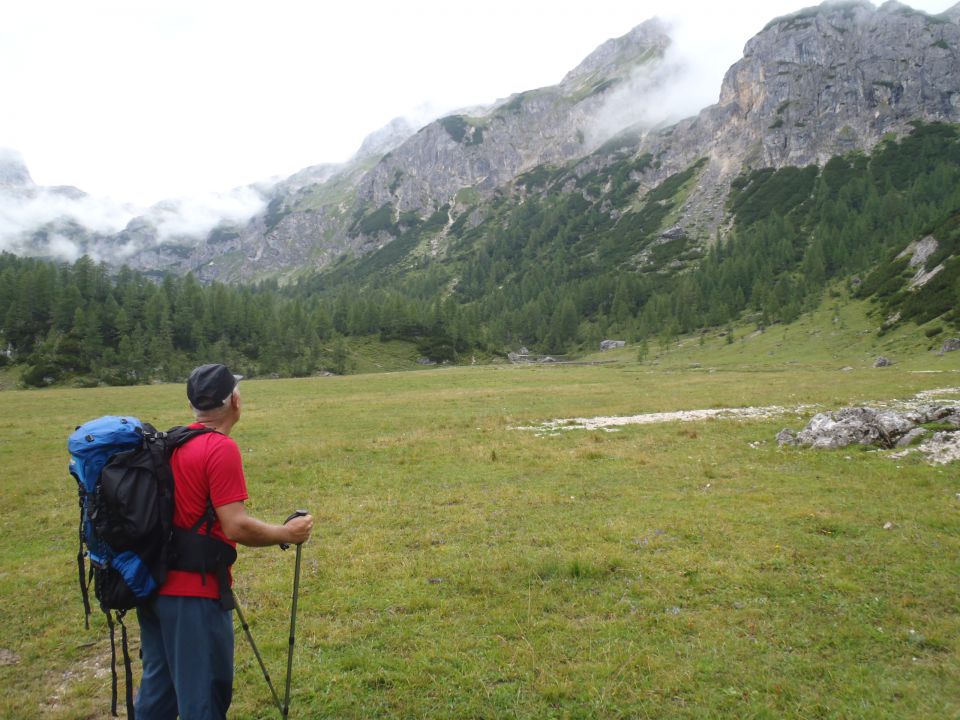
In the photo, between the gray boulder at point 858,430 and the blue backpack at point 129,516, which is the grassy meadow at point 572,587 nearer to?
the gray boulder at point 858,430

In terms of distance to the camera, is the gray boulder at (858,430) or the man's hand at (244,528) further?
the gray boulder at (858,430)

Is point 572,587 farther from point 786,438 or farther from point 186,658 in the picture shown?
point 786,438

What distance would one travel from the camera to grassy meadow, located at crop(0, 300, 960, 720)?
674 centimetres

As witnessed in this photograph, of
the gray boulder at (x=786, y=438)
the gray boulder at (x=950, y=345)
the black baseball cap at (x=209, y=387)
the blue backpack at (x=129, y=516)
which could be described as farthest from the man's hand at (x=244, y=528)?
the gray boulder at (x=950, y=345)

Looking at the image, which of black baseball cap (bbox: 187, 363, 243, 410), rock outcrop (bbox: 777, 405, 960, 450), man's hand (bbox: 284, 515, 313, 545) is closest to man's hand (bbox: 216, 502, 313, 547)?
man's hand (bbox: 284, 515, 313, 545)

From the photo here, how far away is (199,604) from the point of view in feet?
14.9

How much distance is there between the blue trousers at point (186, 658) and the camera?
4.49 meters

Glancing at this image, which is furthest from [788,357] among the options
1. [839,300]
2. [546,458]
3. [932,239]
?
[546,458]

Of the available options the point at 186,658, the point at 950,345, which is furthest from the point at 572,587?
the point at 950,345

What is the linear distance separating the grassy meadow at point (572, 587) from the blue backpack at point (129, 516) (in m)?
3.44

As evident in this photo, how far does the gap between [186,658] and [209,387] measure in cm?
252

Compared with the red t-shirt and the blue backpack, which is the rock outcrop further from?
the blue backpack

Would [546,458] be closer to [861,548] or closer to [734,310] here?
[861,548]

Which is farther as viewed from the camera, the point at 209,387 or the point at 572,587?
the point at 572,587
